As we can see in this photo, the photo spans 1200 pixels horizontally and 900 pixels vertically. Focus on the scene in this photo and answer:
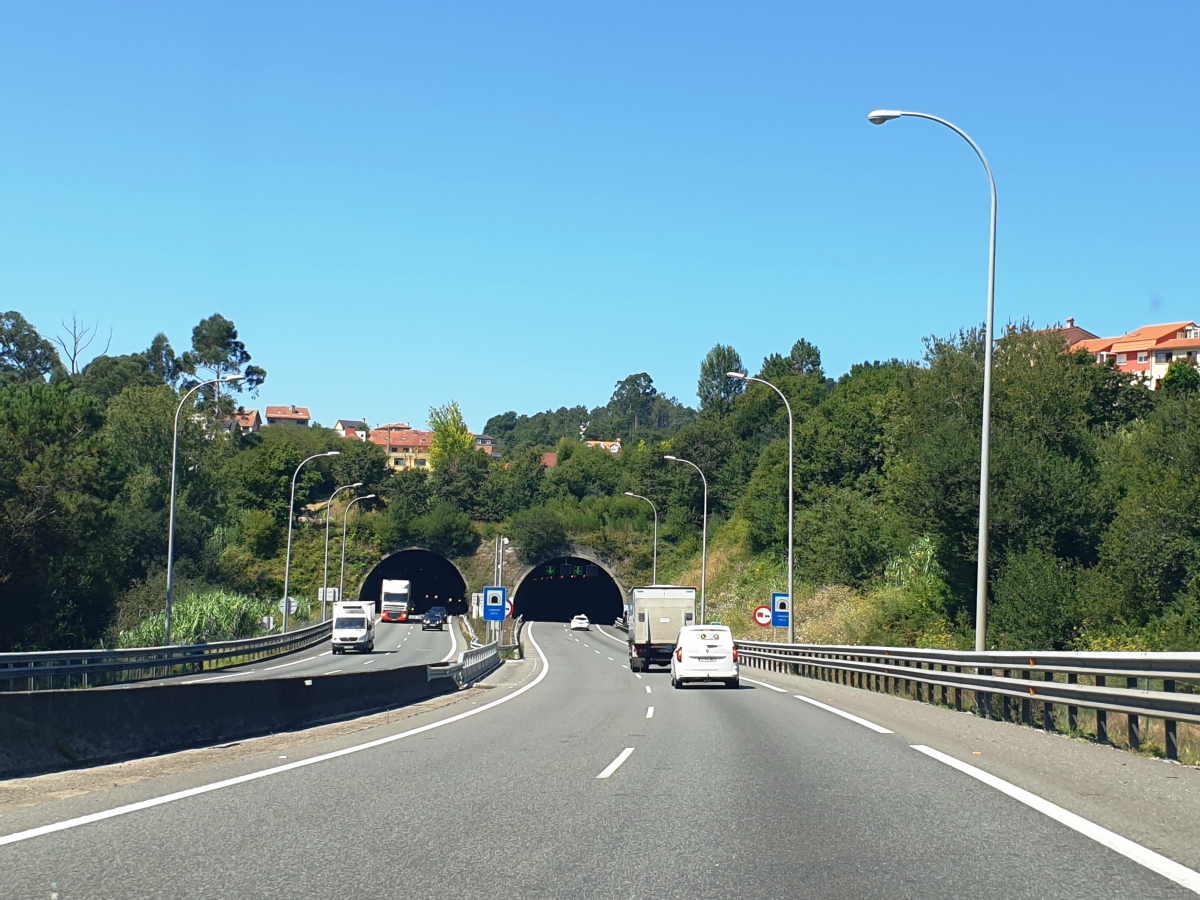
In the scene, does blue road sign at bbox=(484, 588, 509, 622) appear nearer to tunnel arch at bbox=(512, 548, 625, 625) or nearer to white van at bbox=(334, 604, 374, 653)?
white van at bbox=(334, 604, 374, 653)

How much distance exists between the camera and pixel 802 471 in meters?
80.3

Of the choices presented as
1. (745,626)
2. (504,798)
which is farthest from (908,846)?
(745,626)

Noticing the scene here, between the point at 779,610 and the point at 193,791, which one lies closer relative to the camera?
the point at 193,791

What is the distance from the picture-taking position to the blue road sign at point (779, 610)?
4284 centimetres

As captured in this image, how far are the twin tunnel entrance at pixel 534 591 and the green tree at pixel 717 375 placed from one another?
3016cm

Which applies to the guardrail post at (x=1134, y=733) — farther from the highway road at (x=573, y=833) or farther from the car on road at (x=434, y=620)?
the car on road at (x=434, y=620)

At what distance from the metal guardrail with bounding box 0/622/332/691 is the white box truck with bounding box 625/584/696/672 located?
601 inches

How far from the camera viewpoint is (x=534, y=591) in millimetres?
121812

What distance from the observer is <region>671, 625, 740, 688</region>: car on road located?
94.9ft

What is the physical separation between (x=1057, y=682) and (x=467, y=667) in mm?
20413

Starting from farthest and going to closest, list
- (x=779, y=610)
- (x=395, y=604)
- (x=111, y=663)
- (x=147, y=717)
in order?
(x=395, y=604) → (x=779, y=610) → (x=111, y=663) → (x=147, y=717)

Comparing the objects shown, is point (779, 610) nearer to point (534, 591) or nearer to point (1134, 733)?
point (1134, 733)

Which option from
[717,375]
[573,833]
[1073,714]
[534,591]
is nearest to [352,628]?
[1073,714]

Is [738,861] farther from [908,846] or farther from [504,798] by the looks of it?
[504,798]
